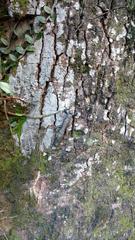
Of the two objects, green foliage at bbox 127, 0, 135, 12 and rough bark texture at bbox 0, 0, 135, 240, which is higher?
green foliage at bbox 127, 0, 135, 12

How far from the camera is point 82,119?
125 cm

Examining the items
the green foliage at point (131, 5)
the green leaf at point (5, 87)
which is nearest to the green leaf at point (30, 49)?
the green leaf at point (5, 87)

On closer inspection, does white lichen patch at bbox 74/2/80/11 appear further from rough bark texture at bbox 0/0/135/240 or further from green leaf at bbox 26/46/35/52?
green leaf at bbox 26/46/35/52

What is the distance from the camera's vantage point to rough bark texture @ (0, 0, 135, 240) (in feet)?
3.88

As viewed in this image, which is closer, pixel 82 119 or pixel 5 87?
pixel 5 87

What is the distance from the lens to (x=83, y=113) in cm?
125

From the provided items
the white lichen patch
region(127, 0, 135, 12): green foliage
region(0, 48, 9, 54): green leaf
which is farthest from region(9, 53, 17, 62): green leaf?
region(127, 0, 135, 12): green foliage

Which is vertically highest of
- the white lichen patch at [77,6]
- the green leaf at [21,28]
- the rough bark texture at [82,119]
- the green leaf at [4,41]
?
the white lichen patch at [77,6]

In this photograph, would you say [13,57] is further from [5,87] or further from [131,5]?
[131,5]

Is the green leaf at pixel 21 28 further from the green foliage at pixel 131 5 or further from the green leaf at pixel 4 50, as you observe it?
the green foliage at pixel 131 5

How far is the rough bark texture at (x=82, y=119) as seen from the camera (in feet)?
3.88

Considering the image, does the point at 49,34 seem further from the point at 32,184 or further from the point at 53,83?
the point at 32,184

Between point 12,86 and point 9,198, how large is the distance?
325 millimetres

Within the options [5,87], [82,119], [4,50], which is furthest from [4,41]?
[82,119]
